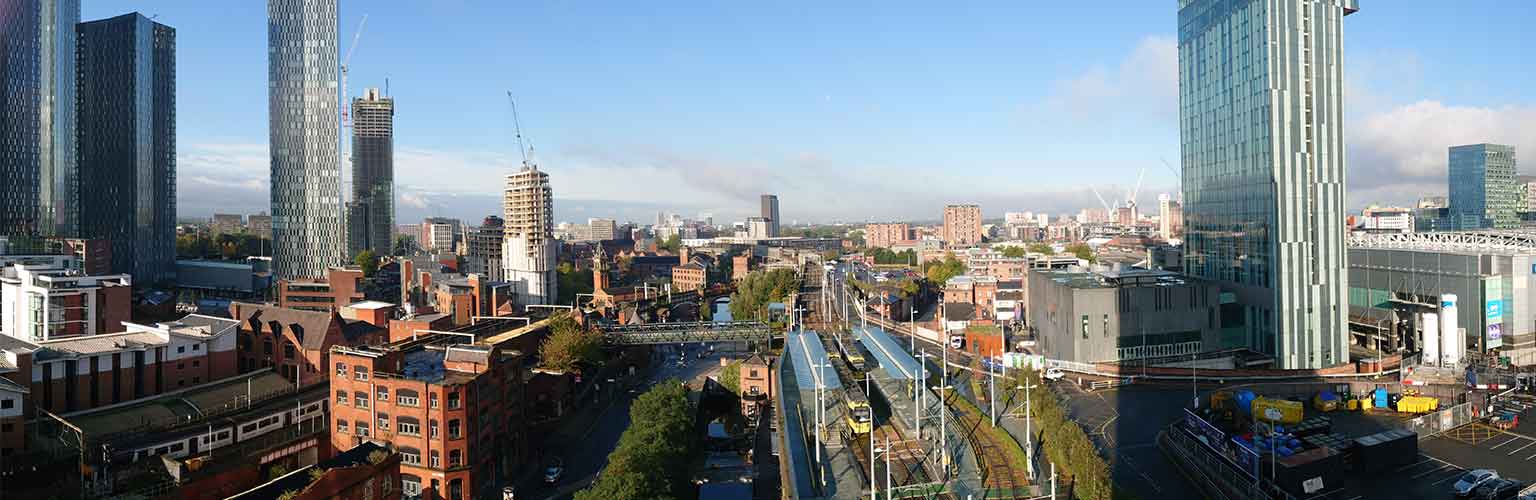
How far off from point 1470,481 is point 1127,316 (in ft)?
66.0

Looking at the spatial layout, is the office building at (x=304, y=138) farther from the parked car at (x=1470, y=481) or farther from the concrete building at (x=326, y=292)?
the parked car at (x=1470, y=481)

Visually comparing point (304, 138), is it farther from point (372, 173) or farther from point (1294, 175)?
point (1294, 175)

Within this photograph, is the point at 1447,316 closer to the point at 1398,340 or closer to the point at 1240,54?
the point at 1398,340

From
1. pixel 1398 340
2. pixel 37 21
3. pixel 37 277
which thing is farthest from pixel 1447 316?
pixel 37 21

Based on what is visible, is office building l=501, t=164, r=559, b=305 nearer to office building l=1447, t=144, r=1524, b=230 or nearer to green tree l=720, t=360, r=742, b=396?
green tree l=720, t=360, r=742, b=396

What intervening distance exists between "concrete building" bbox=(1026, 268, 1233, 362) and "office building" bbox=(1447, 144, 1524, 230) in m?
103

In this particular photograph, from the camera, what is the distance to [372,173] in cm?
16288

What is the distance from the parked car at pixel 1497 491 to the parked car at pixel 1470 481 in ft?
0.31

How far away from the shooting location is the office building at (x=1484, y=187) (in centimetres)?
11781

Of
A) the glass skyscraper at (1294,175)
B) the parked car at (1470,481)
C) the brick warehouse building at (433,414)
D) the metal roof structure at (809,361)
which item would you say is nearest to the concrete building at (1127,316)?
the glass skyscraper at (1294,175)

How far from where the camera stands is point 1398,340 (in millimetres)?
46750

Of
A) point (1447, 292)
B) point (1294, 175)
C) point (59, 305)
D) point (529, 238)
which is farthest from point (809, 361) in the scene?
point (529, 238)

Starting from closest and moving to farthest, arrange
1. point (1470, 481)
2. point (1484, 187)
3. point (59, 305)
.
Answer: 1. point (1470, 481)
2. point (59, 305)
3. point (1484, 187)

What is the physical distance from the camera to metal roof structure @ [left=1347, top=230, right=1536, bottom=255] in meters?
45.6
